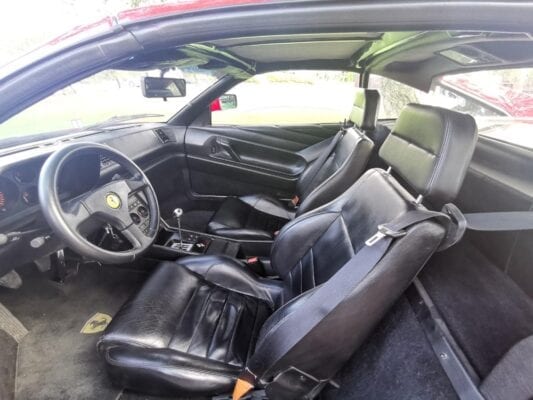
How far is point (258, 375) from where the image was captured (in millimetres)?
948

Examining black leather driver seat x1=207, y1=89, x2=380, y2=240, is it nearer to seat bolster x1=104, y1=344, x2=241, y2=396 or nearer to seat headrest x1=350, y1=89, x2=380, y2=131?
seat headrest x1=350, y1=89, x2=380, y2=131

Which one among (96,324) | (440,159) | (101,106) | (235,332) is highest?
(101,106)

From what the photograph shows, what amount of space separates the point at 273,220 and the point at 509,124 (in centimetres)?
140

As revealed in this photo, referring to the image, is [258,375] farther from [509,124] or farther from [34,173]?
[509,124]

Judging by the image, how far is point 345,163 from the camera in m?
1.85

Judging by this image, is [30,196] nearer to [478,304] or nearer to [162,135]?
[162,135]

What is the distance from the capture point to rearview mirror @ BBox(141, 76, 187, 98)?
180 cm

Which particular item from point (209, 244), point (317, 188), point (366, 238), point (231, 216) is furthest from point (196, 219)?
point (366, 238)

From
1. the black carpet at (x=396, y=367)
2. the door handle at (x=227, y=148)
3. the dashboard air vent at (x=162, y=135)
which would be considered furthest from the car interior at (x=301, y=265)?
the door handle at (x=227, y=148)

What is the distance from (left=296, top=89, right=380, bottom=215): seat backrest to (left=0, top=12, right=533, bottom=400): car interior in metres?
0.01

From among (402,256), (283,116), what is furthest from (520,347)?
(283,116)

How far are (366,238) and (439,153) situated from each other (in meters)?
0.34

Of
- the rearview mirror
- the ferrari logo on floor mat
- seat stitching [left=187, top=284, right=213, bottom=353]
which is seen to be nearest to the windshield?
the rearview mirror

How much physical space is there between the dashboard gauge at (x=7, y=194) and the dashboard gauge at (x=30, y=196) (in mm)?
34
